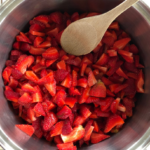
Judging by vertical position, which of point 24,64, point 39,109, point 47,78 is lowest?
point 39,109

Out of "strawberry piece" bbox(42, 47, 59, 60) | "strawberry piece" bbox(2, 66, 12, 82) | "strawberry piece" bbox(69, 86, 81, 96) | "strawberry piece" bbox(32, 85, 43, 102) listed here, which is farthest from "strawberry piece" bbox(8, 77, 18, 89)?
"strawberry piece" bbox(69, 86, 81, 96)

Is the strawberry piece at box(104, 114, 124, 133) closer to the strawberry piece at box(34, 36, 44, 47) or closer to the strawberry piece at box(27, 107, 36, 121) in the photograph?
the strawberry piece at box(27, 107, 36, 121)

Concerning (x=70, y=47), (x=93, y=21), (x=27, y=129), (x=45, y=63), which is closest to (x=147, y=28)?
(x=93, y=21)

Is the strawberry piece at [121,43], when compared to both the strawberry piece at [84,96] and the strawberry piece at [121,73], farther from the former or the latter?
the strawberry piece at [84,96]

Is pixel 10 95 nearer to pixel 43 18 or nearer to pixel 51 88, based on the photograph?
pixel 51 88

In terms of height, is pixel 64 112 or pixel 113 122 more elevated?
pixel 64 112

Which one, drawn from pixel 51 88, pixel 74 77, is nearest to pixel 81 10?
pixel 74 77

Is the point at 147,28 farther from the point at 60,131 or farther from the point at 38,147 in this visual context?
the point at 38,147
